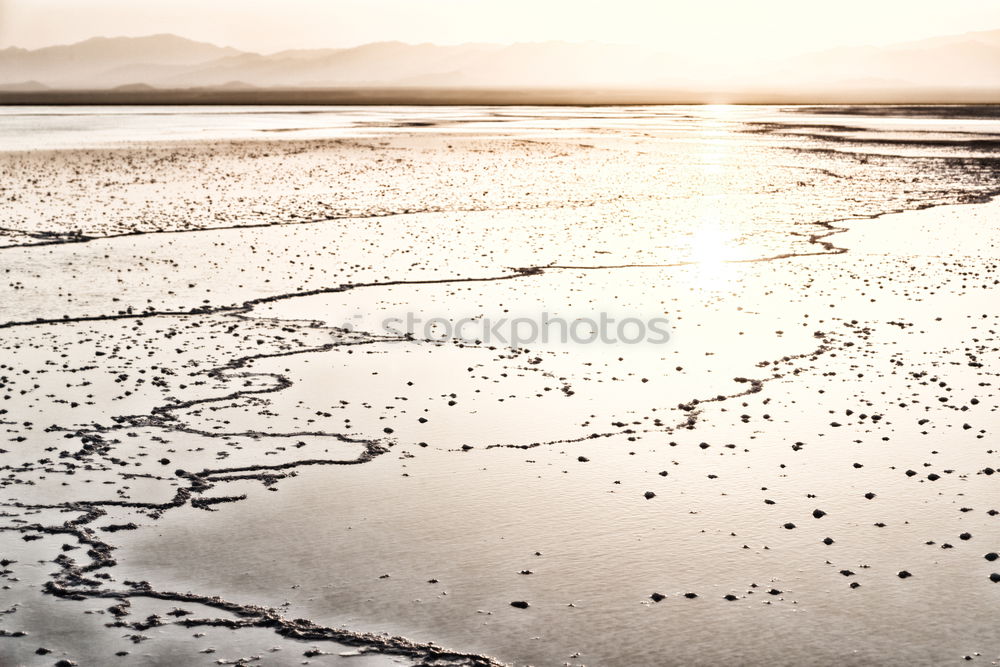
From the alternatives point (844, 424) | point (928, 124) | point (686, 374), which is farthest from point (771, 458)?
point (928, 124)

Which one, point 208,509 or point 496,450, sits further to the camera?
point 496,450

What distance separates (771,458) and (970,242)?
14346 mm

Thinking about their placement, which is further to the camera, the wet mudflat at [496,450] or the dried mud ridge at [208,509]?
the wet mudflat at [496,450]

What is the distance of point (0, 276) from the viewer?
18875mm

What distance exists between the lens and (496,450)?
416 inches

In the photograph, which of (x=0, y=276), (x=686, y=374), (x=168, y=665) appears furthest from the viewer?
(x=0, y=276)

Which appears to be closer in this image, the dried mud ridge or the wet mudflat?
the dried mud ridge

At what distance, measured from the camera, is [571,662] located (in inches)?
262

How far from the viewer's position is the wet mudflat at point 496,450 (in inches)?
282

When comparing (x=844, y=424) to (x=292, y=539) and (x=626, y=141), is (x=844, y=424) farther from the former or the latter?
(x=626, y=141)

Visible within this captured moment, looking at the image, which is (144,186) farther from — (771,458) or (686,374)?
(771,458)

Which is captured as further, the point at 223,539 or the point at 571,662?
the point at 223,539

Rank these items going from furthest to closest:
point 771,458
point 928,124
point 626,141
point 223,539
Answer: point 928,124
point 626,141
point 771,458
point 223,539

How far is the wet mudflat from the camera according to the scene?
23.5ft
